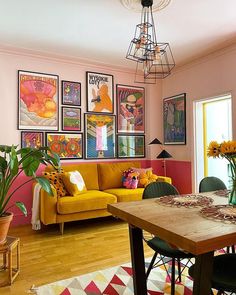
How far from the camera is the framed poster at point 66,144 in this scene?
4086 mm

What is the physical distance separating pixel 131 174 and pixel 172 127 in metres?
1.33

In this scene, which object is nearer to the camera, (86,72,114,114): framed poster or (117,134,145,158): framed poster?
(86,72,114,114): framed poster

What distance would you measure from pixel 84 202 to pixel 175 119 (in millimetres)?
2405

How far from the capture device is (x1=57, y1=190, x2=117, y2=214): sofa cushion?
3291 millimetres

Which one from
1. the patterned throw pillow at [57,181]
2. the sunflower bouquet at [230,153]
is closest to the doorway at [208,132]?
the patterned throw pillow at [57,181]

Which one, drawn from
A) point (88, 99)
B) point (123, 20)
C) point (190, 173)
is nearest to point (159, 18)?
point (123, 20)

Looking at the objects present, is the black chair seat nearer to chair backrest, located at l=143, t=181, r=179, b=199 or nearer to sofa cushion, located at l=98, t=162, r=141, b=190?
chair backrest, located at l=143, t=181, r=179, b=199

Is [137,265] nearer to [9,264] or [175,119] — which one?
[9,264]

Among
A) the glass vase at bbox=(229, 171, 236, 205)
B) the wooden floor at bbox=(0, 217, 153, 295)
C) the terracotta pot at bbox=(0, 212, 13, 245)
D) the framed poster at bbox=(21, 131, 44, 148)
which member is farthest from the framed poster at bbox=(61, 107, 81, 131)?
the glass vase at bbox=(229, 171, 236, 205)

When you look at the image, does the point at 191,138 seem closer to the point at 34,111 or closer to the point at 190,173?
the point at 190,173

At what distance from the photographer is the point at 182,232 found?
1152 millimetres

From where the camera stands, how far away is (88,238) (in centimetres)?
323

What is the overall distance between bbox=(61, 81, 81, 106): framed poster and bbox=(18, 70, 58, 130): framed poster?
0.45ft

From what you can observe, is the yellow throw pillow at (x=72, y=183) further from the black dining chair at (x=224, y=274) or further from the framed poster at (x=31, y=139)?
the black dining chair at (x=224, y=274)
